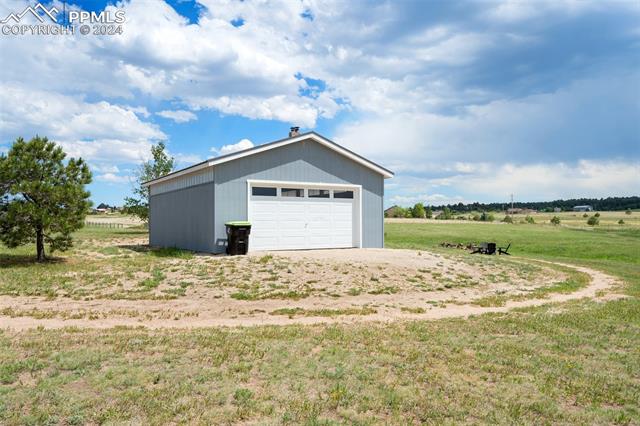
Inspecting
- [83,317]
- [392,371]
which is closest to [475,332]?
[392,371]

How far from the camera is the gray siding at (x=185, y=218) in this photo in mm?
18203

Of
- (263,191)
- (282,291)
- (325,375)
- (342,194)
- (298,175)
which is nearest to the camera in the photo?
(325,375)

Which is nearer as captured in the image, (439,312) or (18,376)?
(18,376)

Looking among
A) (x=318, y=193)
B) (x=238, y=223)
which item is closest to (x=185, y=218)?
(x=238, y=223)

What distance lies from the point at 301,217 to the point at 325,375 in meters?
14.0

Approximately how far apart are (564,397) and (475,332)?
2755 millimetres

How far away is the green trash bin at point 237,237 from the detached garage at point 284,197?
0.64 meters

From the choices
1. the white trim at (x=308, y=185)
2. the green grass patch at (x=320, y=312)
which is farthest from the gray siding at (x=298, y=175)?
the green grass patch at (x=320, y=312)

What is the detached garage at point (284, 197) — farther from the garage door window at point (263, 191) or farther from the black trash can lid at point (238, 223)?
the black trash can lid at point (238, 223)

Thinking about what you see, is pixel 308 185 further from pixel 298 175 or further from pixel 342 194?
pixel 342 194

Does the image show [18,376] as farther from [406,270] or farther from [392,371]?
[406,270]

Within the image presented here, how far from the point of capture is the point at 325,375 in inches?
219

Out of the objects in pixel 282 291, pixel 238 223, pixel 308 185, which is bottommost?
pixel 282 291

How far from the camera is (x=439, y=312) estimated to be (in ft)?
33.0
